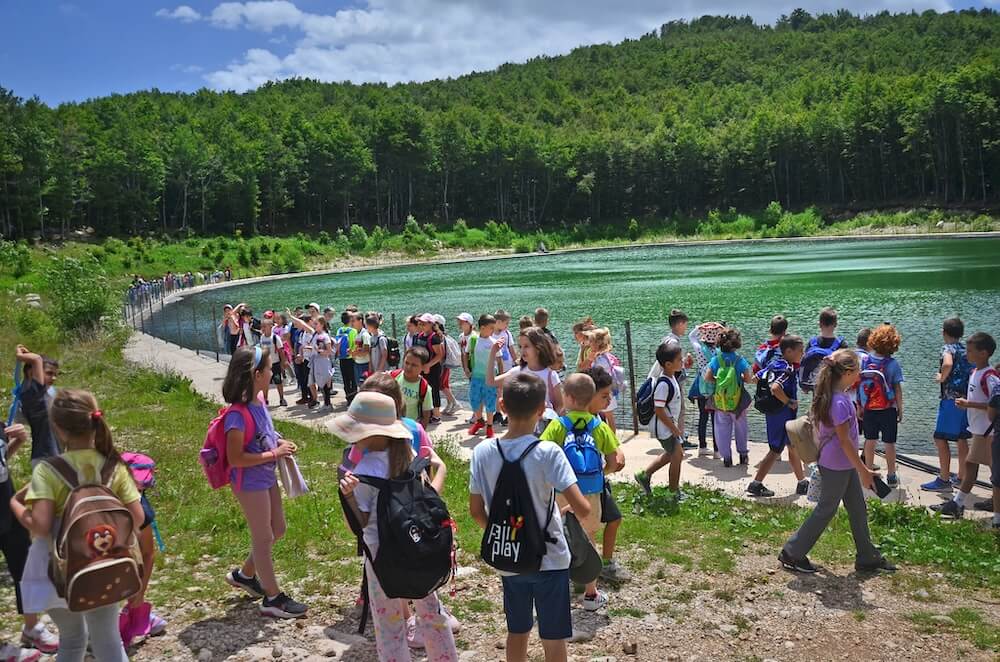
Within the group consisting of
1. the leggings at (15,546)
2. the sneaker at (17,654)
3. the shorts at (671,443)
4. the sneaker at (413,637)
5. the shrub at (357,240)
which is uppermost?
the shrub at (357,240)

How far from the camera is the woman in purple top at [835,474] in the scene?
5812 millimetres

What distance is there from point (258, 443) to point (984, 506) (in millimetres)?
6536

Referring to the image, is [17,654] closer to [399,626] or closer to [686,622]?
[399,626]

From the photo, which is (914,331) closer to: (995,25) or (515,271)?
(515,271)

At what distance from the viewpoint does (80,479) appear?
3.92 metres

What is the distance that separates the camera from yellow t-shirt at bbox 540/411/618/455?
16.4ft

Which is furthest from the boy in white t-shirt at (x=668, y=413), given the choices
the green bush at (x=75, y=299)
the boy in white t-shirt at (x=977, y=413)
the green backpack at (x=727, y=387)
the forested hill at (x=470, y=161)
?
the forested hill at (x=470, y=161)

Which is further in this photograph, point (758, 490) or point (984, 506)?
point (758, 490)

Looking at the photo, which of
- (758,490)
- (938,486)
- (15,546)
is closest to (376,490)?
(15,546)

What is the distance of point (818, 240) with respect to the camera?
8419cm

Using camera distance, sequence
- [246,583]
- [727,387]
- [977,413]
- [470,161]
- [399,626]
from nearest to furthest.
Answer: [399,626] → [246,583] → [977,413] → [727,387] → [470,161]

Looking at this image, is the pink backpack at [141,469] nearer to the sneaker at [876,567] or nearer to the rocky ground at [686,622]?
the rocky ground at [686,622]

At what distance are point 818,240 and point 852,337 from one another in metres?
68.8

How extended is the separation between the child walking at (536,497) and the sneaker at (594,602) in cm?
135
